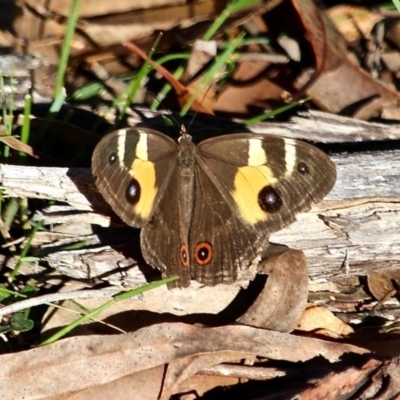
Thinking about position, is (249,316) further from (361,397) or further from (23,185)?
(23,185)

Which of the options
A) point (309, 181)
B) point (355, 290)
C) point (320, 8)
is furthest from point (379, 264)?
point (320, 8)

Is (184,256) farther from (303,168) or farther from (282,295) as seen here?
(303,168)

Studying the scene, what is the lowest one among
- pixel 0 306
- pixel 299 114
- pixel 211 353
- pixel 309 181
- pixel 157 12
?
pixel 211 353

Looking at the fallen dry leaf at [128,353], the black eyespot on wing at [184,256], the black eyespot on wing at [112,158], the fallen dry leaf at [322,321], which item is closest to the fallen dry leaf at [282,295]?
the fallen dry leaf at [128,353]

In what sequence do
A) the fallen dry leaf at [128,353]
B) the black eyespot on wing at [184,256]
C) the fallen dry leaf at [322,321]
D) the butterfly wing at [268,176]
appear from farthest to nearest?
the fallen dry leaf at [322,321] < the black eyespot on wing at [184,256] < the butterfly wing at [268,176] < the fallen dry leaf at [128,353]

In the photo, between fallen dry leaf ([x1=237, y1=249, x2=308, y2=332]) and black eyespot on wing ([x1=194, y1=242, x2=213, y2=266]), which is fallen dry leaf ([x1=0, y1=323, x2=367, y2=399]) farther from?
black eyespot on wing ([x1=194, y1=242, x2=213, y2=266])

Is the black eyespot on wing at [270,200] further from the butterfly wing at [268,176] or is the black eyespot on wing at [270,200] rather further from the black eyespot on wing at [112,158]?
the black eyespot on wing at [112,158]

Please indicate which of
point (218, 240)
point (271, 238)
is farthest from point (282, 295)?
point (218, 240)
